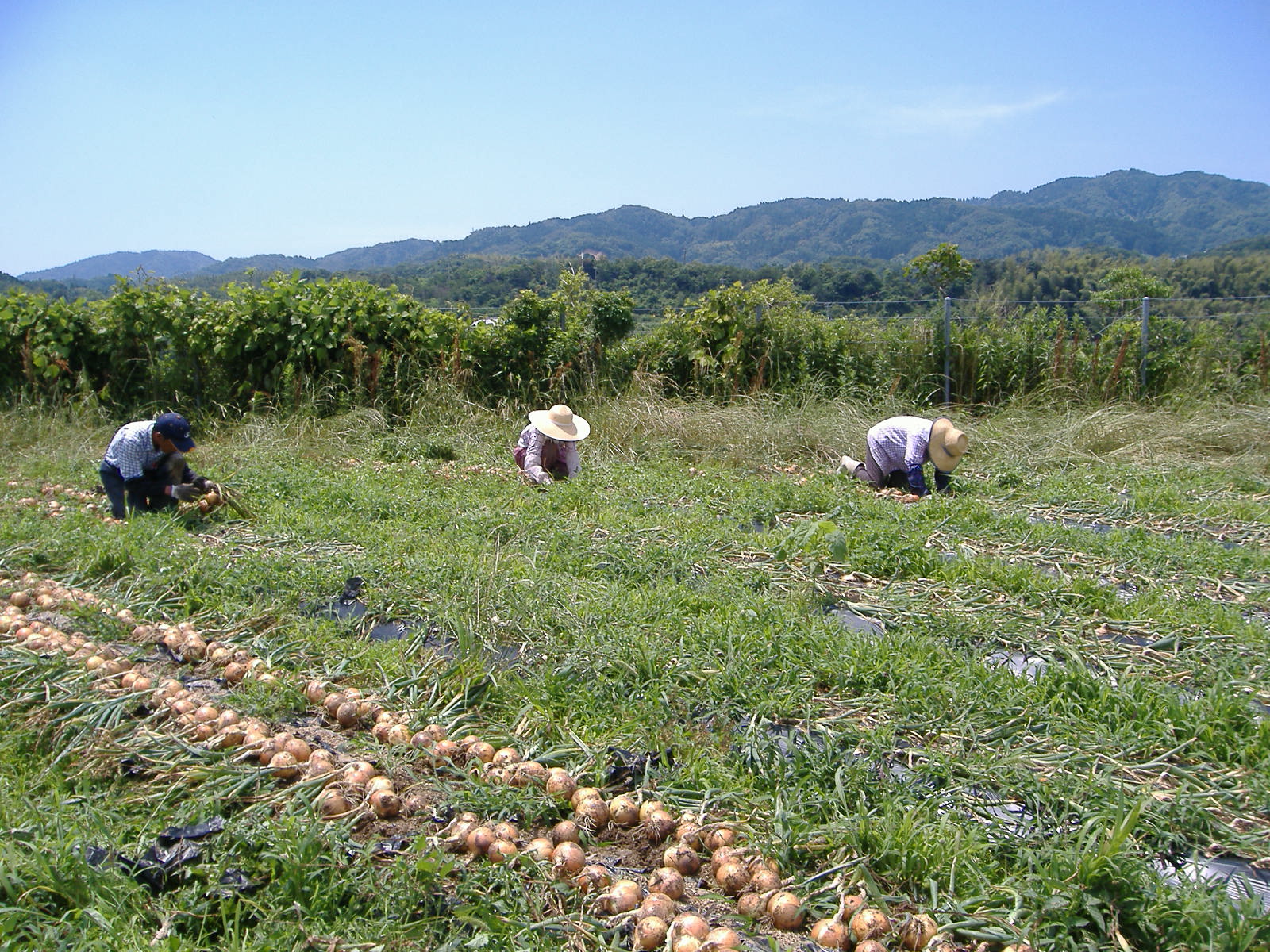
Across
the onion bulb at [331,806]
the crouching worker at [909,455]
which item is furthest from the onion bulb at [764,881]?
the crouching worker at [909,455]

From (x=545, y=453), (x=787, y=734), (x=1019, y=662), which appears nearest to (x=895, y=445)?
(x=545, y=453)

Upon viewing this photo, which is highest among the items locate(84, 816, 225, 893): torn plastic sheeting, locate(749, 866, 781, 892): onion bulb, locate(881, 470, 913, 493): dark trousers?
locate(84, 816, 225, 893): torn plastic sheeting

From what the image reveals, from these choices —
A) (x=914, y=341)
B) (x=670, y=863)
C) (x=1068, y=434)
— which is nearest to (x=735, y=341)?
(x=914, y=341)

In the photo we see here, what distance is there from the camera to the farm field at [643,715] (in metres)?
2.13

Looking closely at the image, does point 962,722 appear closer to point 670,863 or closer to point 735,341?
point 670,863

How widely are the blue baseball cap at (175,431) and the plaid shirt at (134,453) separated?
0.25 ft

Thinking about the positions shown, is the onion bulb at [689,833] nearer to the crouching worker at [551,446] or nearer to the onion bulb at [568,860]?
the onion bulb at [568,860]

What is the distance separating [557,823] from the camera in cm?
253

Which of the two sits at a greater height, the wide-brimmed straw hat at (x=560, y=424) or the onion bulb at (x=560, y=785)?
the wide-brimmed straw hat at (x=560, y=424)

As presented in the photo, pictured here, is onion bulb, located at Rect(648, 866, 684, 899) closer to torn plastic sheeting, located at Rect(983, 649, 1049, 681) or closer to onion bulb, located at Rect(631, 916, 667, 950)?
onion bulb, located at Rect(631, 916, 667, 950)

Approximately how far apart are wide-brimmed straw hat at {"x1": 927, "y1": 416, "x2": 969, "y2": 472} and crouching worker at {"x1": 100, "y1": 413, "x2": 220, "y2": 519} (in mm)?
5166

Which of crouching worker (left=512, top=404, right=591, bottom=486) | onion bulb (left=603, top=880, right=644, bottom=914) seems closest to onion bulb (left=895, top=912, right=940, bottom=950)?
onion bulb (left=603, top=880, right=644, bottom=914)

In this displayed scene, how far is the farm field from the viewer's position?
2.13 metres

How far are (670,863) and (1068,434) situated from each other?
715 cm
